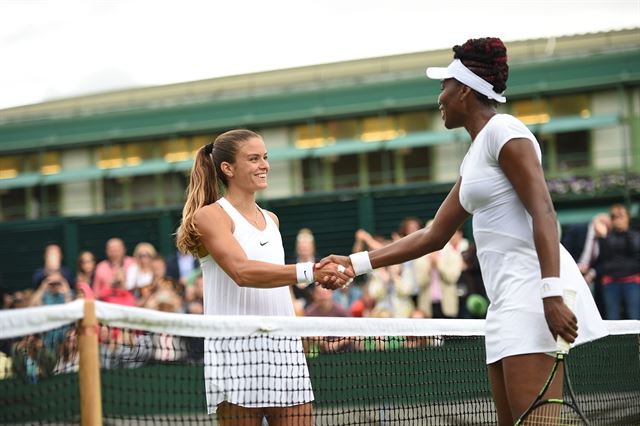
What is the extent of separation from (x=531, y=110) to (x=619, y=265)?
16266 millimetres

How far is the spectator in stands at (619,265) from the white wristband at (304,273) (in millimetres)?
8623

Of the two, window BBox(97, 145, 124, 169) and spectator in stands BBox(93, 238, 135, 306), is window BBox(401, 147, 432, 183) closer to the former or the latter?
window BBox(97, 145, 124, 169)

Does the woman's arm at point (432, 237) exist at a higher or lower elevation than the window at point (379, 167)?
lower

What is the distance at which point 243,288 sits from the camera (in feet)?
17.2

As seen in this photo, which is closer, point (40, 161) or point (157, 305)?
point (157, 305)

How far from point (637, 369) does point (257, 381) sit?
127 inches

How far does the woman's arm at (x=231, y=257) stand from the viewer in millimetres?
4980

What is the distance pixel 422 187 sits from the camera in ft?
56.2

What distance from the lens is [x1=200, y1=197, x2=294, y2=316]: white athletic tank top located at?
5184mm

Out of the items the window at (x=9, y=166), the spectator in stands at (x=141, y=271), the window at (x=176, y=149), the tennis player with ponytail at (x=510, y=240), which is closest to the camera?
the tennis player with ponytail at (x=510, y=240)

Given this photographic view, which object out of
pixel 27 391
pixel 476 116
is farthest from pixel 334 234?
pixel 476 116

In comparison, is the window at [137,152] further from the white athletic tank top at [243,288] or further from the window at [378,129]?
the white athletic tank top at [243,288]

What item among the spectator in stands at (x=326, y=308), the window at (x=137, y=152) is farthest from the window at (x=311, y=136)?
the spectator in stands at (x=326, y=308)

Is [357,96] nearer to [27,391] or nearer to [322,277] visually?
[27,391]
